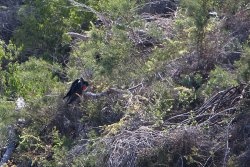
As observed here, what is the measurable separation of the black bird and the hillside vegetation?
4.9 inches

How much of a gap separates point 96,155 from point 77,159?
0.86 ft

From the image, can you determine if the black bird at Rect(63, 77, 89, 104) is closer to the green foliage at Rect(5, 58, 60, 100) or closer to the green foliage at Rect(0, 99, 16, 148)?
the green foliage at Rect(5, 58, 60, 100)

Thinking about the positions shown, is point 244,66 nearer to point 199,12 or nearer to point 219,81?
point 219,81

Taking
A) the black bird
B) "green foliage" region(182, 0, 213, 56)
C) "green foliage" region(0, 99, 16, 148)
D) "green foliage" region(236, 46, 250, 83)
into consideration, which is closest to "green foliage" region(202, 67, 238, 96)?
"green foliage" region(236, 46, 250, 83)

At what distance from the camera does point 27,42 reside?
38.5 ft

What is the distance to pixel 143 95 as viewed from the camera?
898 cm

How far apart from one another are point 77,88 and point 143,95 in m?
0.86

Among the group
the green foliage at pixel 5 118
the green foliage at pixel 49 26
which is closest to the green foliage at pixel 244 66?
the green foliage at pixel 5 118

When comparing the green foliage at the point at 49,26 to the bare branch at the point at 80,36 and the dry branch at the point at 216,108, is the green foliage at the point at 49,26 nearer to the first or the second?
the bare branch at the point at 80,36

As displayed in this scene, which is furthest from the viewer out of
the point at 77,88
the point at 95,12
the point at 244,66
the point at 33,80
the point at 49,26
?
the point at 49,26

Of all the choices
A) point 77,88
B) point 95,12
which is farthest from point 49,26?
point 77,88

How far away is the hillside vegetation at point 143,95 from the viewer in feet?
26.6

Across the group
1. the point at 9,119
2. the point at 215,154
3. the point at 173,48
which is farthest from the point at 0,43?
the point at 215,154

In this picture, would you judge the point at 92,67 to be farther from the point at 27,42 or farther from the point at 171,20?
the point at 27,42
